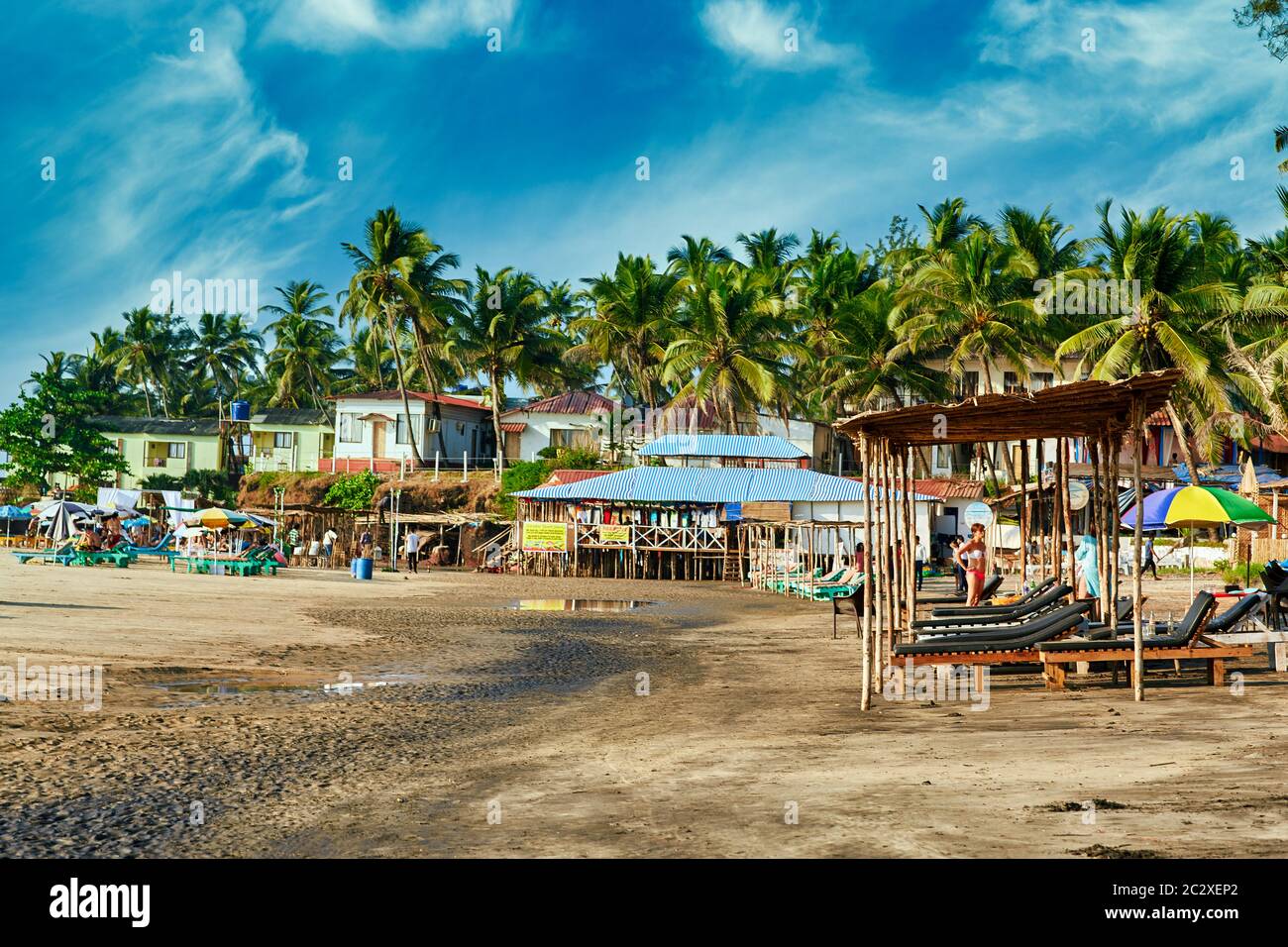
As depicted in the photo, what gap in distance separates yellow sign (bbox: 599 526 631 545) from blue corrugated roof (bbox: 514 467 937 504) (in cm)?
121

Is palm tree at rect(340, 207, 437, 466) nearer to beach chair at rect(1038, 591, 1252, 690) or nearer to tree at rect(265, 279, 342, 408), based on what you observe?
tree at rect(265, 279, 342, 408)

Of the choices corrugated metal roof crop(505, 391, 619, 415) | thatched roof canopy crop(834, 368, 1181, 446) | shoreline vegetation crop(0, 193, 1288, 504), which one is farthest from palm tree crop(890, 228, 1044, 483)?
thatched roof canopy crop(834, 368, 1181, 446)

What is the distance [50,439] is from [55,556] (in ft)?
77.2

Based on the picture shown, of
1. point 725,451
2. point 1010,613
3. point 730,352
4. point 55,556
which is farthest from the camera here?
point 730,352

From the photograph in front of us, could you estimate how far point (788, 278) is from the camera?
5894cm

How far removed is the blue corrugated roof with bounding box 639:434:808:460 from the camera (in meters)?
45.0

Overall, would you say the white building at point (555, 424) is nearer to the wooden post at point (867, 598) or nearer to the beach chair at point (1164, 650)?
the wooden post at point (867, 598)

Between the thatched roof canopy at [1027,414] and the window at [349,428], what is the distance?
48.6 metres

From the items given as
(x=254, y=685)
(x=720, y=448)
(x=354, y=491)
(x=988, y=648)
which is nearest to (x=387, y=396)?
(x=354, y=491)

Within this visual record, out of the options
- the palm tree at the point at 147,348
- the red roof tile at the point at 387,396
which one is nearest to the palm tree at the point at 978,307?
the red roof tile at the point at 387,396

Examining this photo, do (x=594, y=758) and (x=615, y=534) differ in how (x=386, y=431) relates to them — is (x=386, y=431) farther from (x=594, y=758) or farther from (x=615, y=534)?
(x=594, y=758)

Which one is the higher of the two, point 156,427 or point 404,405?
point 404,405

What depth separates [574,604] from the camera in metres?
27.4
